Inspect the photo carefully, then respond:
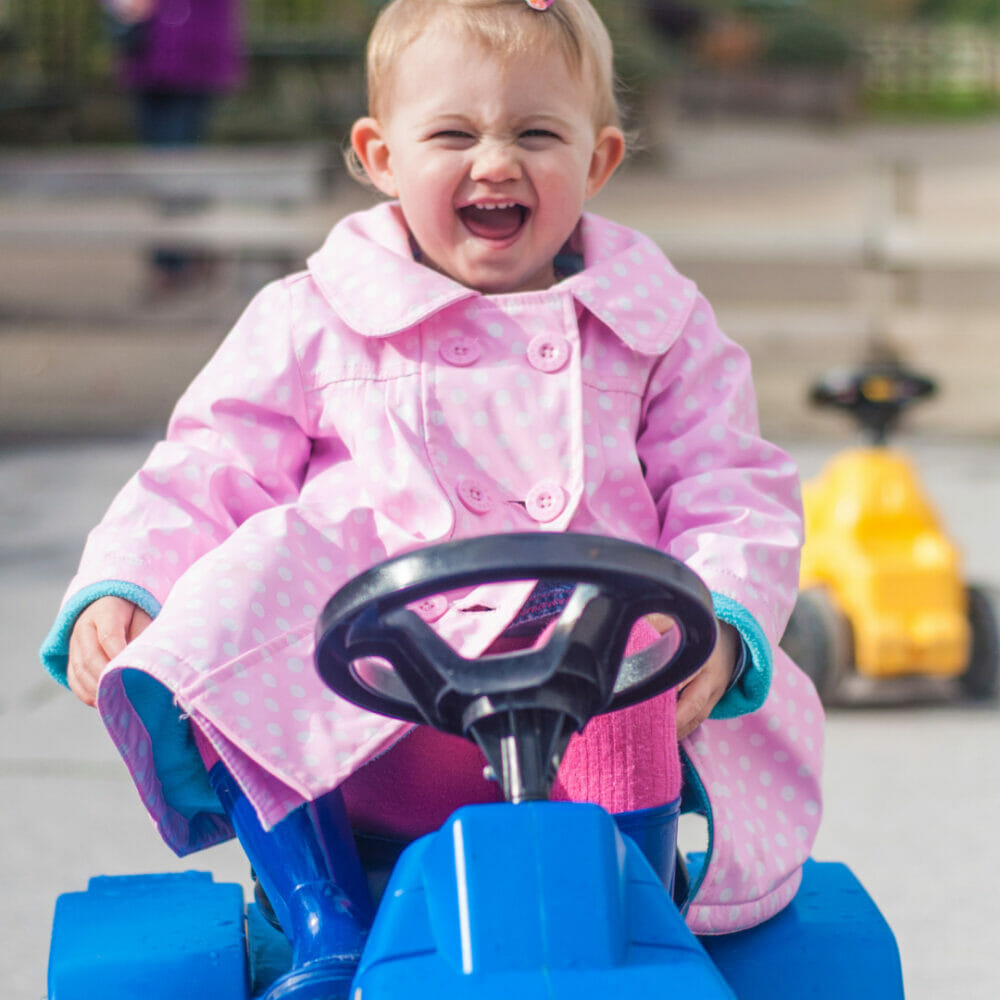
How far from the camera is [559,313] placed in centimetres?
170

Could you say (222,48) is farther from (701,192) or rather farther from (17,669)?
(701,192)

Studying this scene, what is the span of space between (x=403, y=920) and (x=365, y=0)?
14.5m

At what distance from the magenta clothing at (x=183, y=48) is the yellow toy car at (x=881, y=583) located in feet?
16.0

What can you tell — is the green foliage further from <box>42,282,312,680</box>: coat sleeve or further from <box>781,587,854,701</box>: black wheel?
<box>42,282,312,680</box>: coat sleeve

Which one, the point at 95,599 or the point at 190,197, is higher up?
the point at 95,599

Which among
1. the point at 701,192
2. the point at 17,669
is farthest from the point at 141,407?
the point at 701,192

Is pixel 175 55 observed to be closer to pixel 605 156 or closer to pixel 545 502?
pixel 605 156

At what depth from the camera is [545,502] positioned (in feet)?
5.32

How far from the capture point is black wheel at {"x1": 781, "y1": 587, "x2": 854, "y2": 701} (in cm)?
314

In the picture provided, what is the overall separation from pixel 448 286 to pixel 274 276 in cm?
508

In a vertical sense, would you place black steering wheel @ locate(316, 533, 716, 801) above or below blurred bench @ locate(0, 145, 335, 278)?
above

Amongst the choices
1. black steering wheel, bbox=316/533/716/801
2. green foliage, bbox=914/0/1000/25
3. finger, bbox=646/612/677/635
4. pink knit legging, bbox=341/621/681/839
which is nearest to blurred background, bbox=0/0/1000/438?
finger, bbox=646/612/677/635

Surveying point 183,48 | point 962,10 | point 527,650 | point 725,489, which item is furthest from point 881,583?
point 962,10

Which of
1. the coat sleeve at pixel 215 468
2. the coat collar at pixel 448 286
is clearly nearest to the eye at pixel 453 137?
the coat collar at pixel 448 286
